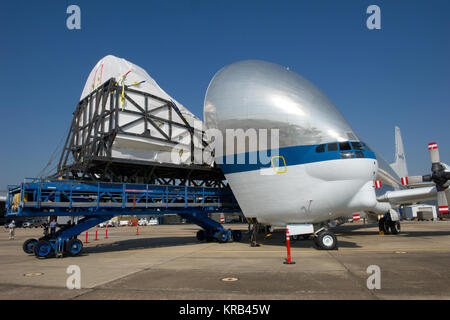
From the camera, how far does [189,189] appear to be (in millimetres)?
17875

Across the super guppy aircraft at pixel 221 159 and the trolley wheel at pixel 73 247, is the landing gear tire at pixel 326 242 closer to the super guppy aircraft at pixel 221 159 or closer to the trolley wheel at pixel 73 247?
the super guppy aircraft at pixel 221 159

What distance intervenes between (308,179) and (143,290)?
29.1ft

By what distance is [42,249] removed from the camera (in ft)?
43.5

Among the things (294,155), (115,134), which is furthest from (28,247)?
(294,155)

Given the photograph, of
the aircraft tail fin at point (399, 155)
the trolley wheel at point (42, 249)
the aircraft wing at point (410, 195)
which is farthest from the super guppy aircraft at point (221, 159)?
the aircraft tail fin at point (399, 155)

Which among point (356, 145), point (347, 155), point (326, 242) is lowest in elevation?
point (326, 242)

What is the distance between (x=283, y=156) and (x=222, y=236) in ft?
25.3

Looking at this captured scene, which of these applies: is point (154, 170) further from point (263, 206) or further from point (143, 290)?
point (143, 290)

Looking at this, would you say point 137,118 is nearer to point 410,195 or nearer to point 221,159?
point 221,159

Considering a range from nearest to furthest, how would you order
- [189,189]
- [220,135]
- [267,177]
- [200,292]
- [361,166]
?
1. [200,292]
2. [361,166]
3. [267,177]
4. [220,135]
5. [189,189]

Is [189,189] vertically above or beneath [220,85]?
beneath

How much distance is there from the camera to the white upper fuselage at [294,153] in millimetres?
13039

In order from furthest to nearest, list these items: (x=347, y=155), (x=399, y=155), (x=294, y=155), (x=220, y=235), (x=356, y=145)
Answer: (x=399, y=155)
(x=220, y=235)
(x=294, y=155)
(x=356, y=145)
(x=347, y=155)

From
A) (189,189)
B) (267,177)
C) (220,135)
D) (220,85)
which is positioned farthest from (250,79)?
(189,189)
